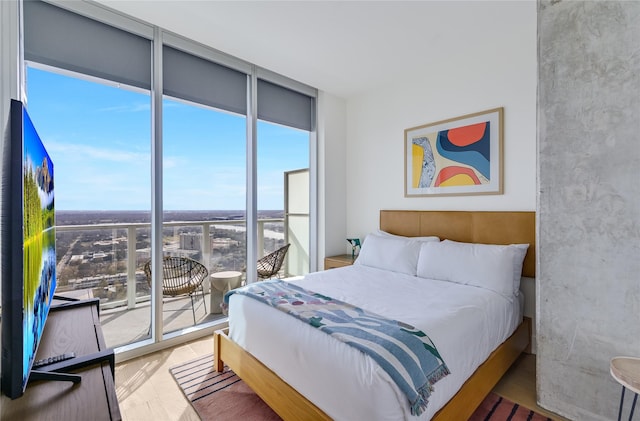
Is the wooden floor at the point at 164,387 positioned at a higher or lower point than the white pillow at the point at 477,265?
lower

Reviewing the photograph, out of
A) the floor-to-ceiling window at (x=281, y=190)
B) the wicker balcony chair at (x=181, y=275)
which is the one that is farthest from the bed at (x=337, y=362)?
the floor-to-ceiling window at (x=281, y=190)

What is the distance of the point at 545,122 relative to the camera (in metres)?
1.90

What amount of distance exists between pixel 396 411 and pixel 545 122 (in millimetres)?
1877

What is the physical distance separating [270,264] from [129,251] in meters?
1.50

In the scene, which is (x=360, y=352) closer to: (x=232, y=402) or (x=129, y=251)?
(x=232, y=402)

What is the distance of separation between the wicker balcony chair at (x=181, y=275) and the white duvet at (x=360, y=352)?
1022mm

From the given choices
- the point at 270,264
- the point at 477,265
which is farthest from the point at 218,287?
the point at 477,265

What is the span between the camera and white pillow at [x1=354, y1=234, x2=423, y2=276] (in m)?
2.96

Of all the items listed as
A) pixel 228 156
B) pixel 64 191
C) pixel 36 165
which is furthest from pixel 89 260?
pixel 36 165

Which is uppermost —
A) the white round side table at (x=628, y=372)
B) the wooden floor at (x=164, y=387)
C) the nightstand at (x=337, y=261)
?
the nightstand at (x=337, y=261)

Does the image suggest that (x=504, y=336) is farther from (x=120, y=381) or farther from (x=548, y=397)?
(x=120, y=381)

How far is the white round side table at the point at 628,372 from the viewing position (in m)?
1.33

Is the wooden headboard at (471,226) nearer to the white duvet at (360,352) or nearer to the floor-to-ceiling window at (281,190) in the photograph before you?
the white duvet at (360,352)

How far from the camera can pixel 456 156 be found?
3.15 metres
